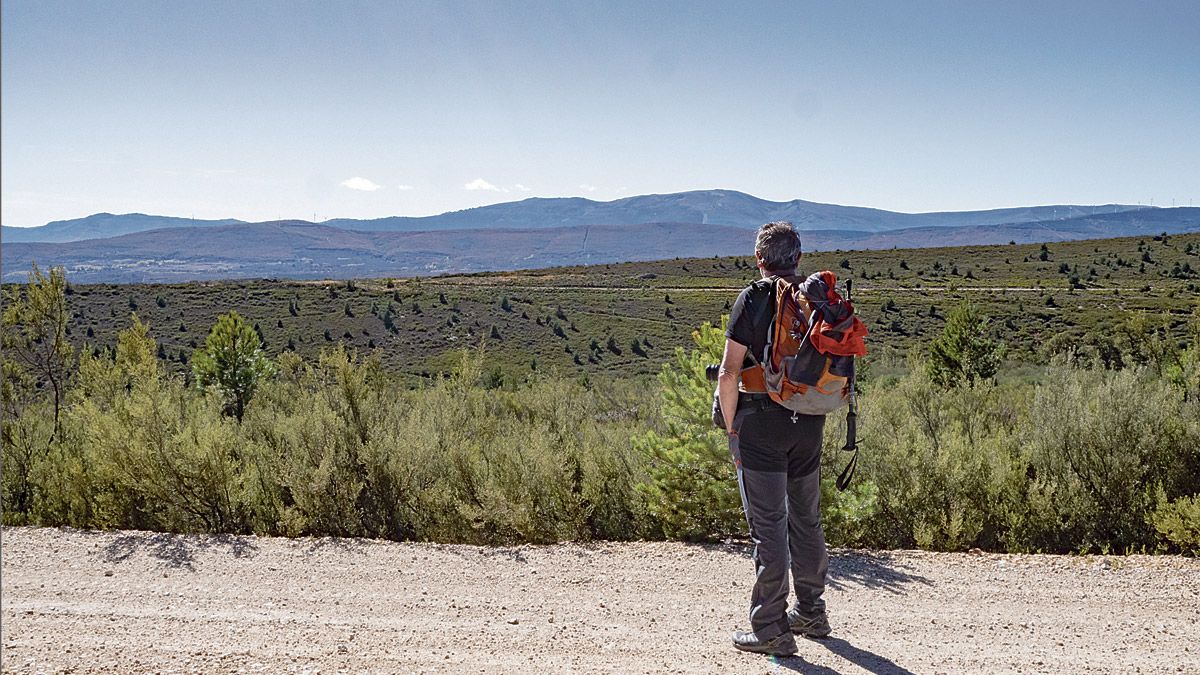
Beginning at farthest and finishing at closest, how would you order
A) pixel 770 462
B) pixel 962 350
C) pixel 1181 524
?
pixel 962 350
pixel 1181 524
pixel 770 462

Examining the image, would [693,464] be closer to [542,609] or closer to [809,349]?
A: [542,609]

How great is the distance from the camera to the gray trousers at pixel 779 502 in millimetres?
3730

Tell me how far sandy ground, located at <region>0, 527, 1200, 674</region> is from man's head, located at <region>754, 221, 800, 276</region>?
5.88ft

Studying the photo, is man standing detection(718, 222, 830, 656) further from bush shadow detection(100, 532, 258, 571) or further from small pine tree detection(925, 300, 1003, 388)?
small pine tree detection(925, 300, 1003, 388)

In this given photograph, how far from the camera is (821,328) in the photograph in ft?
11.5

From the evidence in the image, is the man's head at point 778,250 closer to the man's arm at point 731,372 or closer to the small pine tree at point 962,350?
the man's arm at point 731,372

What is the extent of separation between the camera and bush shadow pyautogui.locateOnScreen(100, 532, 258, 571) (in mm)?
5797

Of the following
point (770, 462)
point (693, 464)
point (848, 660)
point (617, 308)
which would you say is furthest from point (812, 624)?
point (617, 308)

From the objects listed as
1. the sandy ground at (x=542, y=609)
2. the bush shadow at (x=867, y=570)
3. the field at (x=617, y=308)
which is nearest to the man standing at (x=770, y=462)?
the sandy ground at (x=542, y=609)

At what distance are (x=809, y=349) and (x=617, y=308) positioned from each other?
55.9m

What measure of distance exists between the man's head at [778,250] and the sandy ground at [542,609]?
70.6 inches

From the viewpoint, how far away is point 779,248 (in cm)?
379

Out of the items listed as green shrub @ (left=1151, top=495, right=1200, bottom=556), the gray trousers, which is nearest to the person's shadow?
the gray trousers

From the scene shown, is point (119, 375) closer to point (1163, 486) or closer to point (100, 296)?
point (1163, 486)
